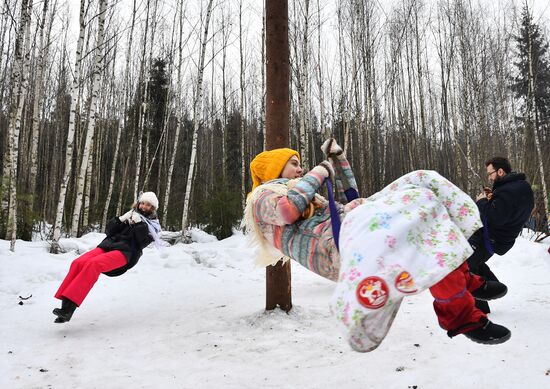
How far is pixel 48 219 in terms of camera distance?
15305 millimetres

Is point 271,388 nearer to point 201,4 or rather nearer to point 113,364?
point 113,364

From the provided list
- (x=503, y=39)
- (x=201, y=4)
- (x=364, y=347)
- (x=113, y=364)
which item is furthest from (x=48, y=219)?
(x=503, y=39)

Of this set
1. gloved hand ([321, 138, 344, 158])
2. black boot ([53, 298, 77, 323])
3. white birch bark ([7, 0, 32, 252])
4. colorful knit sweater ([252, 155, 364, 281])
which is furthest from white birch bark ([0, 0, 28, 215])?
gloved hand ([321, 138, 344, 158])

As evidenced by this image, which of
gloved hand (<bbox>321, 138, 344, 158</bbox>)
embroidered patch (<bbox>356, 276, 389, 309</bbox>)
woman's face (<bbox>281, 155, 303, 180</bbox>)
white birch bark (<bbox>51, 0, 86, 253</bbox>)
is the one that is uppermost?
white birch bark (<bbox>51, 0, 86, 253</bbox>)

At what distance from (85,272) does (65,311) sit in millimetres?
402

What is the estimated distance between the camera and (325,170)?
1.90 meters

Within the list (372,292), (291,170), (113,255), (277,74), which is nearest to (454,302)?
(372,292)

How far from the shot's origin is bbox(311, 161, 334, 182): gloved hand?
1.87 metres

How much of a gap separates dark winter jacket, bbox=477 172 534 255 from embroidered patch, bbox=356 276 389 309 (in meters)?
2.08

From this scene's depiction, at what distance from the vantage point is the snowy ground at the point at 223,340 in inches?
107

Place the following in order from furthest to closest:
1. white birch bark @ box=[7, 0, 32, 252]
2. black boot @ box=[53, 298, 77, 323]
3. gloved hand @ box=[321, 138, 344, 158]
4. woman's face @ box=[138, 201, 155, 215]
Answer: white birch bark @ box=[7, 0, 32, 252] < woman's face @ box=[138, 201, 155, 215] < black boot @ box=[53, 298, 77, 323] < gloved hand @ box=[321, 138, 344, 158]

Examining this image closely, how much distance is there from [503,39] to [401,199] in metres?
19.1

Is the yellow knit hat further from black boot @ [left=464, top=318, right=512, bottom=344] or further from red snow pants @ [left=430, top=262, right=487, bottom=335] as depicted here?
black boot @ [left=464, top=318, right=512, bottom=344]

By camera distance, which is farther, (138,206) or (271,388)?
(138,206)
